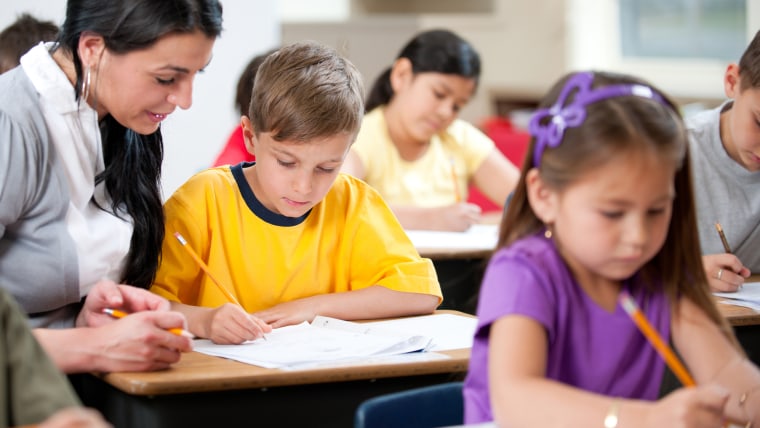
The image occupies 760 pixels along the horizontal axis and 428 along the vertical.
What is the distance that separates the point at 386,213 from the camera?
217 cm

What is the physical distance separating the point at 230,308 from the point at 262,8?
2527 millimetres

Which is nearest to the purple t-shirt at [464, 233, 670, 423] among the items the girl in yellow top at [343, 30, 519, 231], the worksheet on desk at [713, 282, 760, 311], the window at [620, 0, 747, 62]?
the worksheet on desk at [713, 282, 760, 311]

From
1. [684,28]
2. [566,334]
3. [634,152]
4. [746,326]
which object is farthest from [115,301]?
[684,28]

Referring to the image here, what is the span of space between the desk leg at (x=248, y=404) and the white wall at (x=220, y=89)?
224 cm

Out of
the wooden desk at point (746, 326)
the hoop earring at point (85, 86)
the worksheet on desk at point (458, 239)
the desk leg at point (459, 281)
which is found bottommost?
the desk leg at point (459, 281)

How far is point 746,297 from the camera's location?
84.0 inches

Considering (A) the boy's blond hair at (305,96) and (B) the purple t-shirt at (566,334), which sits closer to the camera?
(B) the purple t-shirt at (566,334)

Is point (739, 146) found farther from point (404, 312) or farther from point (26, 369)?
point (26, 369)

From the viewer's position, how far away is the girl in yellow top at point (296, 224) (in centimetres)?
→ 197

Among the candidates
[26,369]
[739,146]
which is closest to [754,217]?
[739,146]

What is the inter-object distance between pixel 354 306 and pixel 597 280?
2.27 ft

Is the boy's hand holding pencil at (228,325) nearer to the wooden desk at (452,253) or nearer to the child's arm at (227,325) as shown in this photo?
the child's arm at (227,325)

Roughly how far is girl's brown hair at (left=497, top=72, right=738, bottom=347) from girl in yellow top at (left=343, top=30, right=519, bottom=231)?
179cm

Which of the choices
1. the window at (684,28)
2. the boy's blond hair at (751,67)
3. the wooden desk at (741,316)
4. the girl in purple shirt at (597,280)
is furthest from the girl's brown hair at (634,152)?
the window at (684,28)
